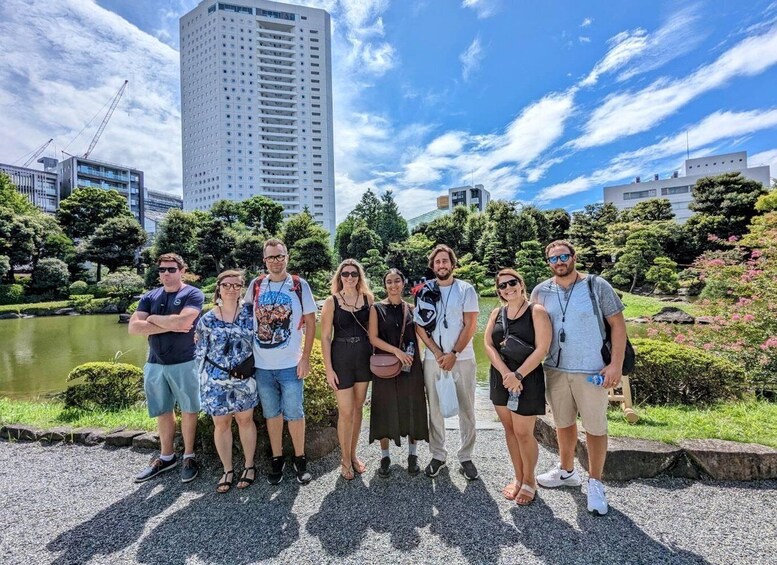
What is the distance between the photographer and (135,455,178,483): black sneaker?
110 inches

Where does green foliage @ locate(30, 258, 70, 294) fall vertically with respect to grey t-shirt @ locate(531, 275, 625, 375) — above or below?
above

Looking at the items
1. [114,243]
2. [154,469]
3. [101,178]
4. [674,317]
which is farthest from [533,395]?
[101,178]

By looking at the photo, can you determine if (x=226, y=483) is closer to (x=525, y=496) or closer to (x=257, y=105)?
(x=525, y=496)

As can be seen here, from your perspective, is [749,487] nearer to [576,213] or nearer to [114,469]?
[114,469]

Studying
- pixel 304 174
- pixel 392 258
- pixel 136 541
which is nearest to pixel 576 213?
pixel 392 258

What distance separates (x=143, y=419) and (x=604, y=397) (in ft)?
14.1

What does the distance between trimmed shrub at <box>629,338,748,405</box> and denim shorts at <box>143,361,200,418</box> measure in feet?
14.6

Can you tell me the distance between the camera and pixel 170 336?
2822 millimetres

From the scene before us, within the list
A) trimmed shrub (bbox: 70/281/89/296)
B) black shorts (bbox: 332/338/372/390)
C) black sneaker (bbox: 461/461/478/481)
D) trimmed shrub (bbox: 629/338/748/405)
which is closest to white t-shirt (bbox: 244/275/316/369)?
black shorts (bbox: 332/338/372/390)

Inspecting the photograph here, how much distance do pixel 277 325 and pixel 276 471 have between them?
42.9 inches

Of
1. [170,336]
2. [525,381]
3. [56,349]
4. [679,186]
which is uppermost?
[679,186]

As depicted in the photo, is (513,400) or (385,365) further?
(385,365)

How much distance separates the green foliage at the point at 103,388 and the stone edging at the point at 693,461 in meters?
5.18

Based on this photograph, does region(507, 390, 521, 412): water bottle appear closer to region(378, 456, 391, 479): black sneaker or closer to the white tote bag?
the white tote bag
